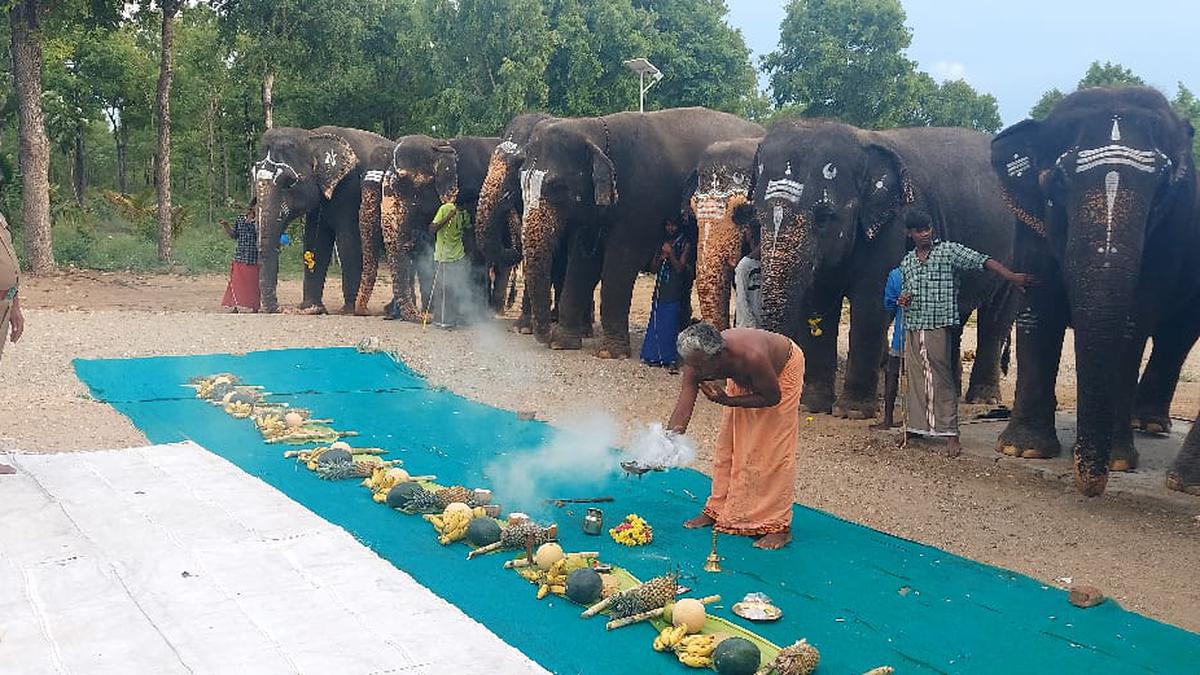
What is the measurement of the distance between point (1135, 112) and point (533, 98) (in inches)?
747

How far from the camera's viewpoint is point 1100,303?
256 inches

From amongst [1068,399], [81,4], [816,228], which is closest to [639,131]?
[816,228]

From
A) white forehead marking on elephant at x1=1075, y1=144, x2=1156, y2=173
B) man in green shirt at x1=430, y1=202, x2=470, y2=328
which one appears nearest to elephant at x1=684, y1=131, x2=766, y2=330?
white forehead marking on elephant at x1=1075, y1=144, x2=1156, y2=173

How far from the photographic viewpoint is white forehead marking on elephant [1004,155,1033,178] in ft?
25.6

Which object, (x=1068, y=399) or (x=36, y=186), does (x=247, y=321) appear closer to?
(x=36, y=186)

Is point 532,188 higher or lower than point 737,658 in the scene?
higher

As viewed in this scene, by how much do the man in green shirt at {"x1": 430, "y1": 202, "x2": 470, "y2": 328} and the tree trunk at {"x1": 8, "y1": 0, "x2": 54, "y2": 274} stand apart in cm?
910

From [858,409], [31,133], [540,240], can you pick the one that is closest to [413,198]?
[540,240]

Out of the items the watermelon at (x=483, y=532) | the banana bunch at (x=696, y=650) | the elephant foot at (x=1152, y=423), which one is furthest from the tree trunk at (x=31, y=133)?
the banana bunch at (x=696, y=650)

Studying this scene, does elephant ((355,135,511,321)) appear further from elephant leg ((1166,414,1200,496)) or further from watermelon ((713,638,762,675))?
watermelon ((713,638,762,675))

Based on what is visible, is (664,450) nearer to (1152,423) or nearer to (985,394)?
(1152,423)

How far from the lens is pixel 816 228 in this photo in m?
9.02

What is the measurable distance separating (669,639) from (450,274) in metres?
11.3

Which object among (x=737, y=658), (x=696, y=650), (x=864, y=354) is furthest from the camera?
(x=864, y=354)
